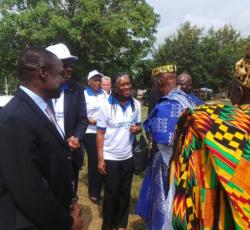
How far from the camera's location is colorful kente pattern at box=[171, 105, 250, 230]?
175 centimetres

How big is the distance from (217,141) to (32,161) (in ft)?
2.84

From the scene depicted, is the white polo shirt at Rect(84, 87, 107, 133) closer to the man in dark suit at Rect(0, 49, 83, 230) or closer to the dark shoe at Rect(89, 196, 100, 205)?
the dark shoe at Rect(89, 196, 100, 205)

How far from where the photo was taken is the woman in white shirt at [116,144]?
15.5 ft

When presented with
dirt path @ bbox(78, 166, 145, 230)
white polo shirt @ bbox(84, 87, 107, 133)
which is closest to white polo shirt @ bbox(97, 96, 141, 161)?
dirt path @ bbox(78, 166, 145, 230)

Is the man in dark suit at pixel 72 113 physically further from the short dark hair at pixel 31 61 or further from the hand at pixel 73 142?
the short dark hair at pixel 31 61

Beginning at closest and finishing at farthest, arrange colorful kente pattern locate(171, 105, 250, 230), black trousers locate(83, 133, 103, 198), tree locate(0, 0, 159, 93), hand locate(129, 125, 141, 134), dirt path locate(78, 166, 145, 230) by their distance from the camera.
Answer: colorful kente pattern locate(171, 105, 250, 230)
hand locate(129, 125, 141, 134)
dirt path locate(78, 166, 145, 230)
black trousers locate(83, 133, 103, 198)
tree locate(0, 0, 159, 93)

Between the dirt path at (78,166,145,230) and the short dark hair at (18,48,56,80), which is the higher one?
the short dark hair at (18,48,56,80)

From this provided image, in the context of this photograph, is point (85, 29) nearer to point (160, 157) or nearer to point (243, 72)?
point (160, 157)

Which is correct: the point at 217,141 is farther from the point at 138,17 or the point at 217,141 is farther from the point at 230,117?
the point at 138,17

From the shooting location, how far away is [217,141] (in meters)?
1.79

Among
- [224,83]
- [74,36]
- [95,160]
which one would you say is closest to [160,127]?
[95,160]

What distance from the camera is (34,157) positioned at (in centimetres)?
209

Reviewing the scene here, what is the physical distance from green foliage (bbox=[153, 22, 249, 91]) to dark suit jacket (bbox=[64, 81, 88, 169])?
39918mm

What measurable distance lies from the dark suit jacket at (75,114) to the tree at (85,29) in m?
26.6
